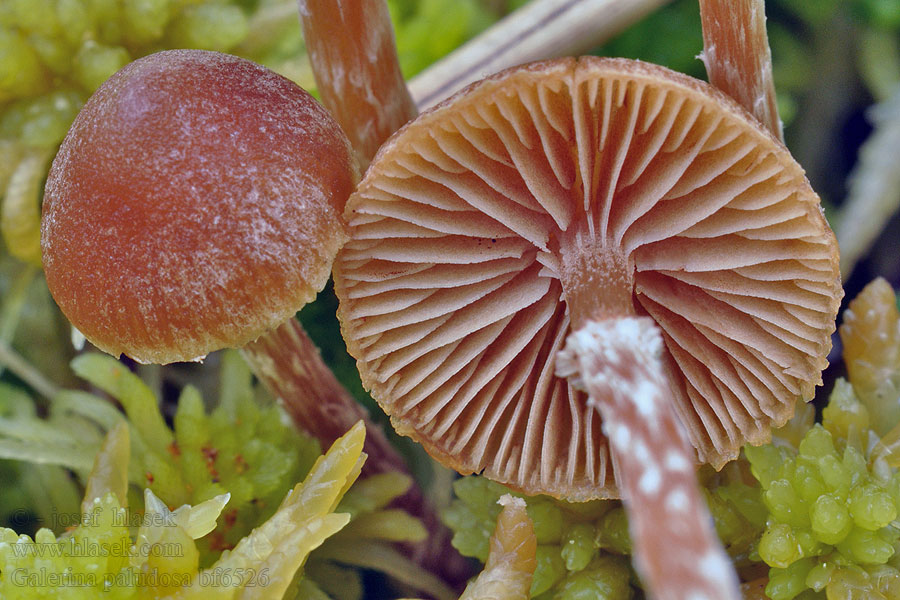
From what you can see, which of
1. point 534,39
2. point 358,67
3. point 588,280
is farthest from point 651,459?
point 534,39

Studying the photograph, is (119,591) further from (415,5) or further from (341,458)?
(415,5)

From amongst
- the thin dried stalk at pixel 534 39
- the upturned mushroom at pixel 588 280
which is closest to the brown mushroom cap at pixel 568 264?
the upturned mushroom at pixel 588 280

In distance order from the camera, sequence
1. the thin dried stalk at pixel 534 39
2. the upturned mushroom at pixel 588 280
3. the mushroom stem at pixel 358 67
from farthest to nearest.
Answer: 1. the thin dried stalk at pixel 534 39
2. the mushroom stem at pixel 358 67
3. the upturned mushroom at pixel 588 280

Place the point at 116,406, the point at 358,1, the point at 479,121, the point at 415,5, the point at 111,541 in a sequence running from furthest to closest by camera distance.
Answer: the point at 415,5
the point at 116,406
the point at 358,1
the point at 111,541
the point at 479,121

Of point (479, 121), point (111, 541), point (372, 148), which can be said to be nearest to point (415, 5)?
point (372, 148)

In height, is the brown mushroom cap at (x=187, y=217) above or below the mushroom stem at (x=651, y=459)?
above

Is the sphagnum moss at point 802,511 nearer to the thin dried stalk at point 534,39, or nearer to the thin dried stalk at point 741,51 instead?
the thin dried stalk at point 741,51

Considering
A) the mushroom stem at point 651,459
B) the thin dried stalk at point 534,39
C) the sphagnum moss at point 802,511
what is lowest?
the sphagnum moss at point 802,511

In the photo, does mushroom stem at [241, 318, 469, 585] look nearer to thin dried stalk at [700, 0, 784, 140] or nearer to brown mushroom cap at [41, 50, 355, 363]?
brown mushroom cap at [41, 50, 355, 363]
